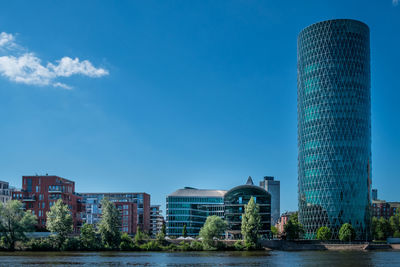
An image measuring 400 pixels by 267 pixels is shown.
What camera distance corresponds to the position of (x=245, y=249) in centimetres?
13775

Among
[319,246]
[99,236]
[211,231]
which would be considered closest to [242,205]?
[319,246]

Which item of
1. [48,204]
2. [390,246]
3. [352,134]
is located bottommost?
[390,246]

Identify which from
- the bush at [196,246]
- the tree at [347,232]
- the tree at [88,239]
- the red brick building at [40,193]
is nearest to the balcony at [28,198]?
the red brick building at [40,193]

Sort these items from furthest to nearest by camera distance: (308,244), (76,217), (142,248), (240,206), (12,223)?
(240,206), (76,217), (308,244), (142,248), (12,223)

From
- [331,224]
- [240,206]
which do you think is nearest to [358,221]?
[331,224]

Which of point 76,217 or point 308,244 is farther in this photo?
point 76,217

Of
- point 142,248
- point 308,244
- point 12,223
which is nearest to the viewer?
point 12,223

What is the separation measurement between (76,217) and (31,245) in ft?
192

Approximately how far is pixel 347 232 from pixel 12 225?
11237cm

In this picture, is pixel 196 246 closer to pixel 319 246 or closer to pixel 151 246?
pixel 151 246

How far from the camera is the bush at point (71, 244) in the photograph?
126500 millimetres

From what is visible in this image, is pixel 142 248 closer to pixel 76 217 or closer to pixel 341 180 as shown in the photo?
pixel 76 217

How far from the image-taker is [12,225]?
125062 millimetres

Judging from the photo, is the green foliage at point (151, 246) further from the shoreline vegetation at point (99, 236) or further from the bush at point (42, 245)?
the bush at point (42, 245)
